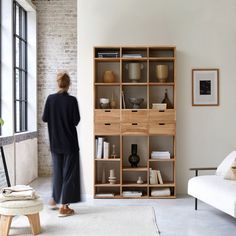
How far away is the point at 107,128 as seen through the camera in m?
6.58

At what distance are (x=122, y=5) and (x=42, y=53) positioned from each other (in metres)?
2.83

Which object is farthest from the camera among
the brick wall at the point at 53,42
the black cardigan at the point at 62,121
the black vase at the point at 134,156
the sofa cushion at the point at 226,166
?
the brick wall at the point at 53,42

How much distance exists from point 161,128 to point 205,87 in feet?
3.14

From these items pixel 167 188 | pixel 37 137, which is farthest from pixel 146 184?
pixel 37 137

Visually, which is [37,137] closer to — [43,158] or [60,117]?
[43,158]

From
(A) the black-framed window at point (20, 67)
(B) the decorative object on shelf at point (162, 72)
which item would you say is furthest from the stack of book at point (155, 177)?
(A) the black-framed window at point (20, 67)

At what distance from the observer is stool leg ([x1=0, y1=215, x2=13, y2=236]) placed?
4480 mm

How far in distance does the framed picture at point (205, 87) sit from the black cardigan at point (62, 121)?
216 cm

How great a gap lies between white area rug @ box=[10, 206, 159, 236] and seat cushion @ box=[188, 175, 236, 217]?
64 centimetres

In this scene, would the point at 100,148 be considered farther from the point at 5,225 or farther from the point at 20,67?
the point at 20,67

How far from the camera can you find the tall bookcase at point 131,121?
21.5 feet

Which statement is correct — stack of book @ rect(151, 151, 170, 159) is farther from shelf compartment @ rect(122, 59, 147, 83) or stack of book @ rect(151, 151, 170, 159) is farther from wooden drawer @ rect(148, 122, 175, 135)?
shelf compartment @ rect(122, 59, 147, 83)

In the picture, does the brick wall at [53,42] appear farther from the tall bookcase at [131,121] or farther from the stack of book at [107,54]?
the stack of book at [107,54]

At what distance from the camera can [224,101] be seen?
22.4 ft
